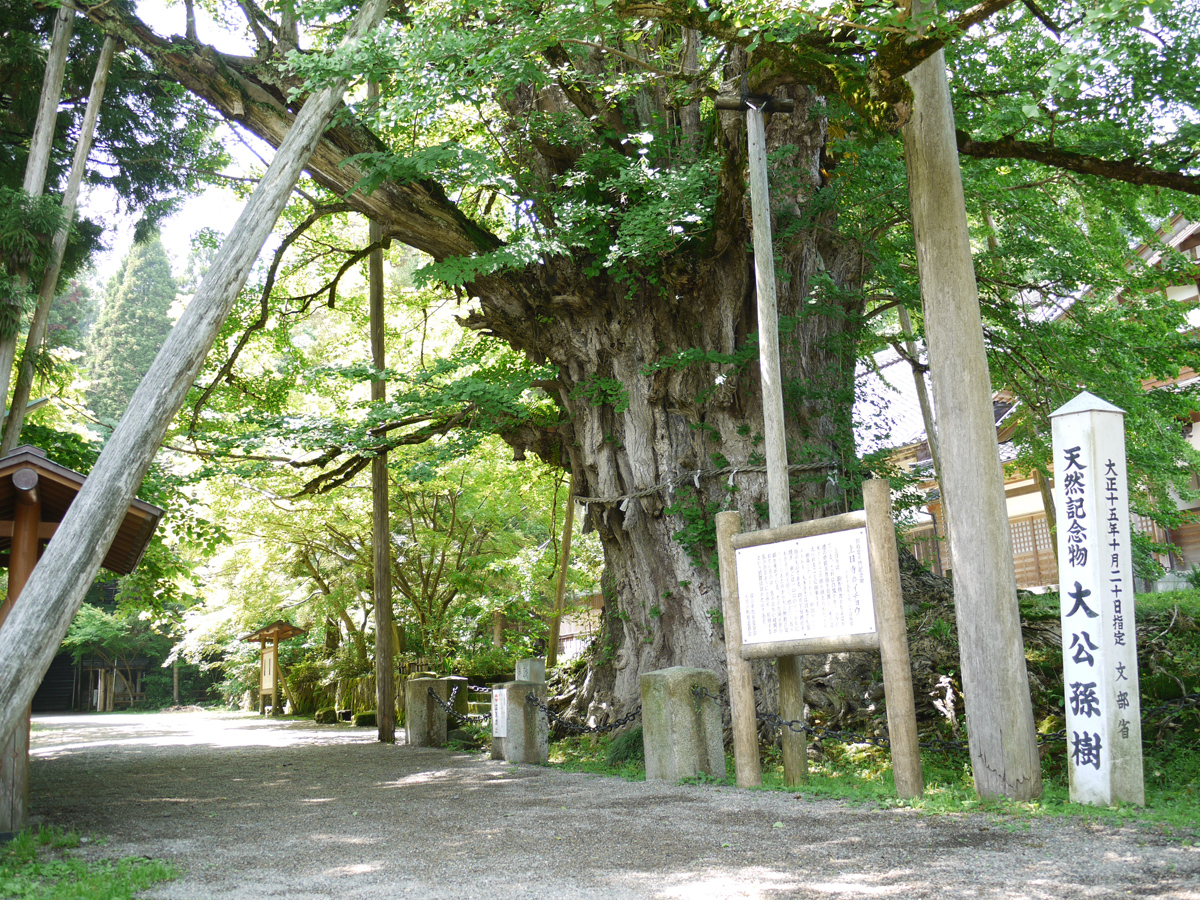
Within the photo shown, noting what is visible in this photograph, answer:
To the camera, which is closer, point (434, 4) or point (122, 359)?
point (434, 4)

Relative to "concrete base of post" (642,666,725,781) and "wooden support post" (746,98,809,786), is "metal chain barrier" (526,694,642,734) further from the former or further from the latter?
"wooden support post" (746,98,809,786)

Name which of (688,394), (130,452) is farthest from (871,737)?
(130,452)

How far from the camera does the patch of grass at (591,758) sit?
27.8 ft

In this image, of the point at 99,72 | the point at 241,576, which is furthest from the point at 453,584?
the point at 99,72

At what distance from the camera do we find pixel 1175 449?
9.20 m

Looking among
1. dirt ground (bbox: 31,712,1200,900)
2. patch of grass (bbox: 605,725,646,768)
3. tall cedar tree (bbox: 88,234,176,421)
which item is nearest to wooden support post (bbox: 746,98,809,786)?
dirt ground (bbox: 31,712,1200,900)

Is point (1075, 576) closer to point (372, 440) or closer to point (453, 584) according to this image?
point (372, 440)

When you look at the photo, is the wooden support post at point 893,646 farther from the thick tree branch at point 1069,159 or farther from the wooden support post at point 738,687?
the thick tree branch at point 1069,159

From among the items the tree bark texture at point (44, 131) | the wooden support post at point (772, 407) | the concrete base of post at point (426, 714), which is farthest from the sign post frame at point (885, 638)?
the tree bark texture at point (44, 131)

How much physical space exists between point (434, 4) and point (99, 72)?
360 centimetres

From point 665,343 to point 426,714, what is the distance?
242 inches

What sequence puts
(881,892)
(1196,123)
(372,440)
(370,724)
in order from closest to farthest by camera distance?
1. (881,892)
2. (1196,123)
3. (372,440)
4. (370,724)

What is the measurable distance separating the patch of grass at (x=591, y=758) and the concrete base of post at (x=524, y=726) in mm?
250

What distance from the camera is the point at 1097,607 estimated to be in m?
5.34
